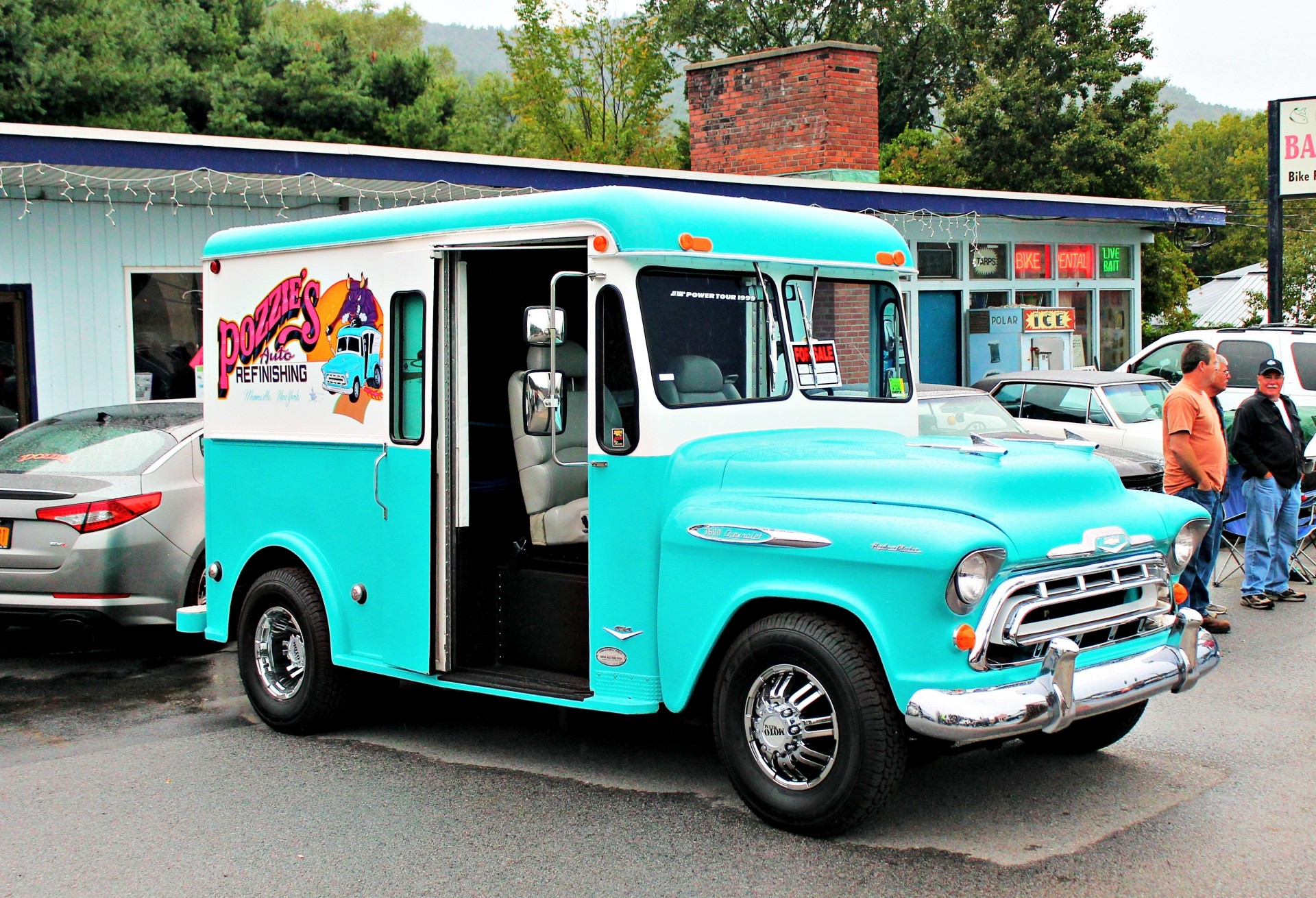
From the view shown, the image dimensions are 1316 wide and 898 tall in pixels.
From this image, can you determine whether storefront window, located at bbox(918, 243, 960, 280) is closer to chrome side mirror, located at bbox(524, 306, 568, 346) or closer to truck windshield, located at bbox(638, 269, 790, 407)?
truck windshield, located at bbox(638, 269, 790, 407)

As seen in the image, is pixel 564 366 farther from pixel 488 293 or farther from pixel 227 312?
pixel 227 312

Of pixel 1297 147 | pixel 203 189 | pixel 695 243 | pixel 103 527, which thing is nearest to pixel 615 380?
pixel 695 243

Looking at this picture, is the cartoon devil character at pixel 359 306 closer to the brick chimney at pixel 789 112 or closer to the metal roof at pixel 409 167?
the metal roof at pixel 409 167

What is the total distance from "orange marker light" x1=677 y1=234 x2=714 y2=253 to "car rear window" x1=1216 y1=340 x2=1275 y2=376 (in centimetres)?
1034

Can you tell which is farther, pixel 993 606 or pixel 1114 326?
pixel 1114 326

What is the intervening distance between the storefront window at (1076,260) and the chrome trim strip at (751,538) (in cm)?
1844

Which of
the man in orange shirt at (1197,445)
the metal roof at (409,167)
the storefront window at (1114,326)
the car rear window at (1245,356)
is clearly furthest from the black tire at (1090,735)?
the storefront window at (1114,326)

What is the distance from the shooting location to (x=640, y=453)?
5.72 metres

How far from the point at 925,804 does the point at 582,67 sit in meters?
47.3

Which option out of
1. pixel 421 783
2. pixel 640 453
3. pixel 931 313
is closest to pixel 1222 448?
pixel 640 453

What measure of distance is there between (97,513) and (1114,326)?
19477 millimetres

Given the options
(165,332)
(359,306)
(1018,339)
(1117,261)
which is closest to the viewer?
(359,306)

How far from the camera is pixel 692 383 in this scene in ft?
19.4

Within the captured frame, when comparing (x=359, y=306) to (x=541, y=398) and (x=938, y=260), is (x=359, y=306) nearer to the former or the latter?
(x=541, y=398)
